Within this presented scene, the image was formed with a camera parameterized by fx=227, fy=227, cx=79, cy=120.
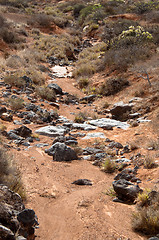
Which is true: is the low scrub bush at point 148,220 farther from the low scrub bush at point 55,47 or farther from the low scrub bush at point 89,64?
the low scrub bush at point 55,47

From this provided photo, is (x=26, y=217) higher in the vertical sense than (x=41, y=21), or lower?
higher

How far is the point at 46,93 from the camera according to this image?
10.2 m

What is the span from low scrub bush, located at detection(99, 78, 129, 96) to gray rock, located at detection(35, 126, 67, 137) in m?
4.62

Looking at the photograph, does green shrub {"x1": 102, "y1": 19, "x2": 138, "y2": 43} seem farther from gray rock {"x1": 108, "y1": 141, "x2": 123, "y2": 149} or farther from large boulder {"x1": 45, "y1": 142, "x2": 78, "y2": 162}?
large boulder {"x1": 45, "y1": 142, "x2": 78, "y2": 162}

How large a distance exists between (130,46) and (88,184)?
1108cm

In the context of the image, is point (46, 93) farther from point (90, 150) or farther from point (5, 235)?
point (5, 235)

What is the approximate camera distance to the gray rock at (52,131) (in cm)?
673

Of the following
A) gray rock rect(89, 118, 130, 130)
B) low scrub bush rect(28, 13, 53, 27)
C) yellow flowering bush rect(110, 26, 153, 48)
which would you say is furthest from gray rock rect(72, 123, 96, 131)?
low scrub bush rect(28, 13, 53, 27)

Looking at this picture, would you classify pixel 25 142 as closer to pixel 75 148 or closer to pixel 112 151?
pixel 75 148

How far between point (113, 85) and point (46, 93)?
10.7ft

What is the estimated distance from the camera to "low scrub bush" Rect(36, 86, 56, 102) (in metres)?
10.0

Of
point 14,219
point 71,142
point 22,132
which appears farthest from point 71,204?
point 22,132

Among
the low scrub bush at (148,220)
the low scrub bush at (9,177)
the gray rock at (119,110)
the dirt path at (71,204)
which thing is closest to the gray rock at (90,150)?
Result: the dirt path at (71,204)

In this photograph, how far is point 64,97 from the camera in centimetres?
1098
